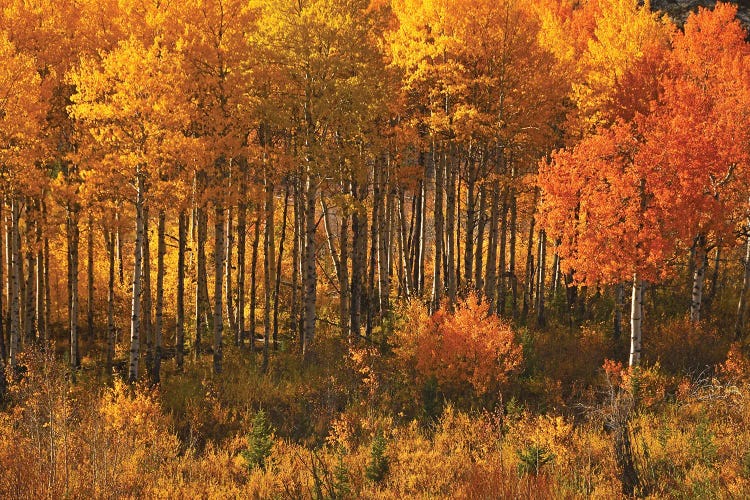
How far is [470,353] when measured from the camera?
15.9 meters

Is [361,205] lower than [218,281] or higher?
higher

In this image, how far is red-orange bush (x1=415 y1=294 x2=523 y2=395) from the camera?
15.8 m

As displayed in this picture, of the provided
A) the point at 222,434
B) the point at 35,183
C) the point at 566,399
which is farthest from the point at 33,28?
the point at 566,399

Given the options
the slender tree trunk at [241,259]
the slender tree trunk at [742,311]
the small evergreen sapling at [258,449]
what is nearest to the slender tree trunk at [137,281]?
the slender tree trunk at [241,259]

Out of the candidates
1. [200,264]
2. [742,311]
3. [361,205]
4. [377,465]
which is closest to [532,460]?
[377,465]

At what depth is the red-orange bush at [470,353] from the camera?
15773mm

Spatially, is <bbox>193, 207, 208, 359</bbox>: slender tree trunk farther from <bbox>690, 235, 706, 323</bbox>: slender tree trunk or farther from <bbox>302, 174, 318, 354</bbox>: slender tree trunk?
<bbox>690, 235, 706, 323</bbox>: slender tree trunk

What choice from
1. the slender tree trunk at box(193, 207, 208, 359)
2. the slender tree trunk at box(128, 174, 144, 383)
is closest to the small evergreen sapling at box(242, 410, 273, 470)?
the slender tree trunk at box(128, 174, 144, 383)

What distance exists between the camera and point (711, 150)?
15.5m

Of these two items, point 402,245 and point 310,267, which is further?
point 402,245

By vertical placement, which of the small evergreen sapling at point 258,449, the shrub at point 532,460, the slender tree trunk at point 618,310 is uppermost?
the slender tree trunk at point 618,310

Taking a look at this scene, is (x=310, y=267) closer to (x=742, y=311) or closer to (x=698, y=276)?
(x=698, y=276)

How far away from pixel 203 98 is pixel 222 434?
9.56 m

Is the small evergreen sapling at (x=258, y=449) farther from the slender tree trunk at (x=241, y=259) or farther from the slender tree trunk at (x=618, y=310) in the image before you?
the slender tree trunk at (x=618, y=310)
